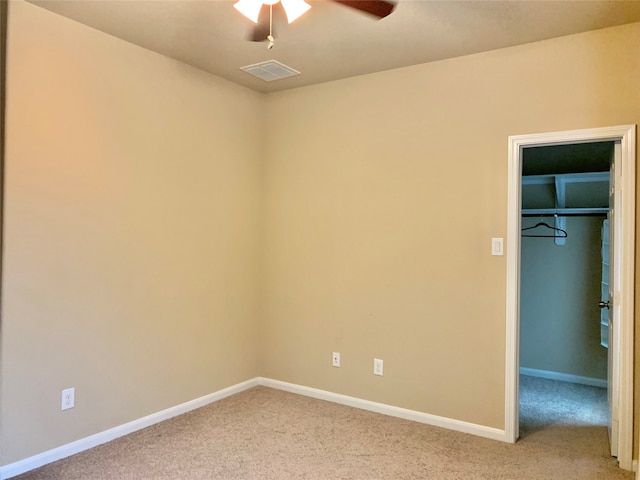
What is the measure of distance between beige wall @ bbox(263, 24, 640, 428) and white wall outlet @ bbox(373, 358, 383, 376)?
0.18 feet

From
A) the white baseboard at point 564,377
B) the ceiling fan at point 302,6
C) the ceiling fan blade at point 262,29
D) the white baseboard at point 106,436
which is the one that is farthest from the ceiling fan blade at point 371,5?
the white baseboard at point 564,377

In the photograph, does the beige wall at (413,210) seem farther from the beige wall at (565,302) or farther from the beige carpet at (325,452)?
the beige wall at (565,302)

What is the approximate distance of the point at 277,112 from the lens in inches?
165

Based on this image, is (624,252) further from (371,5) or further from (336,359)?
(336,359)

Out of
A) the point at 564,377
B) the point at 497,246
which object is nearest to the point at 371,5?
the point at 497,246

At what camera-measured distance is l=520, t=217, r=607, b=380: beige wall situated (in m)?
4.58

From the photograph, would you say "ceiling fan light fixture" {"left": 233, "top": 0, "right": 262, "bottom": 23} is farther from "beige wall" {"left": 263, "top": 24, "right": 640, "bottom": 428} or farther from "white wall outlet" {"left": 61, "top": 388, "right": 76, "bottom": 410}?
"white wall outlet" {"left": 61, "top": 388, "right": 76, "bottom": 410}

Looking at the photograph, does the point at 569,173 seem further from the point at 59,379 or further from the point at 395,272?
the point at 59,379

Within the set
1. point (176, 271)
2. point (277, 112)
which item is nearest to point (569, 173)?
point (277, 112)

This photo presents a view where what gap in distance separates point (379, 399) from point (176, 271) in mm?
1840

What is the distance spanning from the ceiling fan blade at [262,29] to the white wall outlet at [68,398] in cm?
230

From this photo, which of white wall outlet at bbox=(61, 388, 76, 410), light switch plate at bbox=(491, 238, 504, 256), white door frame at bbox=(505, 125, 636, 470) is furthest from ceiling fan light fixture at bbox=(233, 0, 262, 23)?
white wall outlet at bbox=(61, 388, 76, 410)

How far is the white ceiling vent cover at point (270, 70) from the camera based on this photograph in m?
3.42

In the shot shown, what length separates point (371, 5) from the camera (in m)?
1.94
